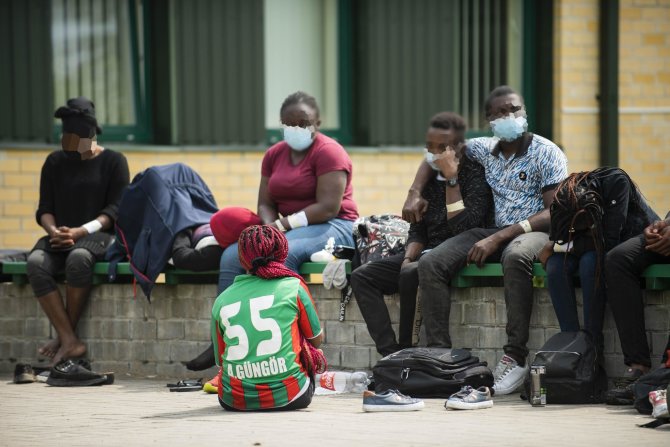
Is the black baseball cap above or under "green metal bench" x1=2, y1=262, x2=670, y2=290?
above

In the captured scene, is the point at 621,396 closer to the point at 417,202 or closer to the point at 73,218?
the point at 417,202

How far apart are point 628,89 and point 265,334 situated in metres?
7.11

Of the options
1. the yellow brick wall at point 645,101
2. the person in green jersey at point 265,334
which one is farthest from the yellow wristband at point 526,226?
the yellow brick wall at point 645,101

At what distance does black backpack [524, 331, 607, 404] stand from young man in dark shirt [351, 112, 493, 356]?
1.27 meters

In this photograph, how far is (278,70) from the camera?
1409 cm

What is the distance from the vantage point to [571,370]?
8.46 meters

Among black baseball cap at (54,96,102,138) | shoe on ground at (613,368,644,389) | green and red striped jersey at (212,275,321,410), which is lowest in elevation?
shoe on ground at (613,368,644,389)

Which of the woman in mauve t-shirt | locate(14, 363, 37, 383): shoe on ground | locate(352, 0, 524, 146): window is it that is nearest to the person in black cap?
locate(14, 363, 37, 383): shoe on ground

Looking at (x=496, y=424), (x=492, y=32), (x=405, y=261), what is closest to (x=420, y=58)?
(x=492, y=32)

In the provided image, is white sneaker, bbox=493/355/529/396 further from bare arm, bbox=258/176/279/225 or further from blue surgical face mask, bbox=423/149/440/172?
bare arm, bbox=258/176/279/225

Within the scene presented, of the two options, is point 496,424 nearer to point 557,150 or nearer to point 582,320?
point 582,320

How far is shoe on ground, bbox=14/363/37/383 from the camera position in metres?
10.8

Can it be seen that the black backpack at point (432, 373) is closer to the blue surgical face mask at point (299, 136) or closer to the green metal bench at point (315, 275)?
the green metal bench at point (315, 275)

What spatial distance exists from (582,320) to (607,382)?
19.9 inches
